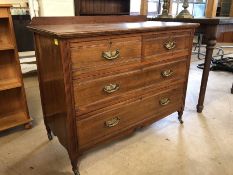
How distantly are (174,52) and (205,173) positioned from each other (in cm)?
79

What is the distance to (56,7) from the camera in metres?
2.73

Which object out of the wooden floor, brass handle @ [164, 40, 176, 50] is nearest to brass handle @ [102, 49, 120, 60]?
brass handle @ [164, 40, 176, 50]

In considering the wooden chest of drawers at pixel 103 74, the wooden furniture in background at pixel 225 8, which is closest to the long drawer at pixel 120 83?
the wooden chest of drawers at pixel 103 74

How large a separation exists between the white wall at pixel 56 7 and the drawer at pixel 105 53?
6.27 feet

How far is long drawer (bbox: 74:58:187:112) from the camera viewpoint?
3.65ft

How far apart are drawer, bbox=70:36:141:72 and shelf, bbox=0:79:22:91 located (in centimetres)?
76

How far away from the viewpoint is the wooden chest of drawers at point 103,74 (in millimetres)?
1039

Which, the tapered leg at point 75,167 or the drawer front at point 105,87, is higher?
the drawer front at point 105,87

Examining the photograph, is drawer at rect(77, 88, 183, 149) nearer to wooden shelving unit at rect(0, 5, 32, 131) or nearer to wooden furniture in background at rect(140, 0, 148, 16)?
wooden shelving unit at rect(0, 5, 32, 131)

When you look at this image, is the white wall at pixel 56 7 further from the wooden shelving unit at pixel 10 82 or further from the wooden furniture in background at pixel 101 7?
the wooden shelving unit at pixel 10 82

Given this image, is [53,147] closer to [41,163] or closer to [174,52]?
[41,163]

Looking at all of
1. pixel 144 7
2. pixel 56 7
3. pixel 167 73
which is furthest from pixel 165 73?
pixel 144 7

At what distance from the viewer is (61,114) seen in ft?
3.91

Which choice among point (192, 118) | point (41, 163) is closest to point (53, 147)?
point (41, 163)
